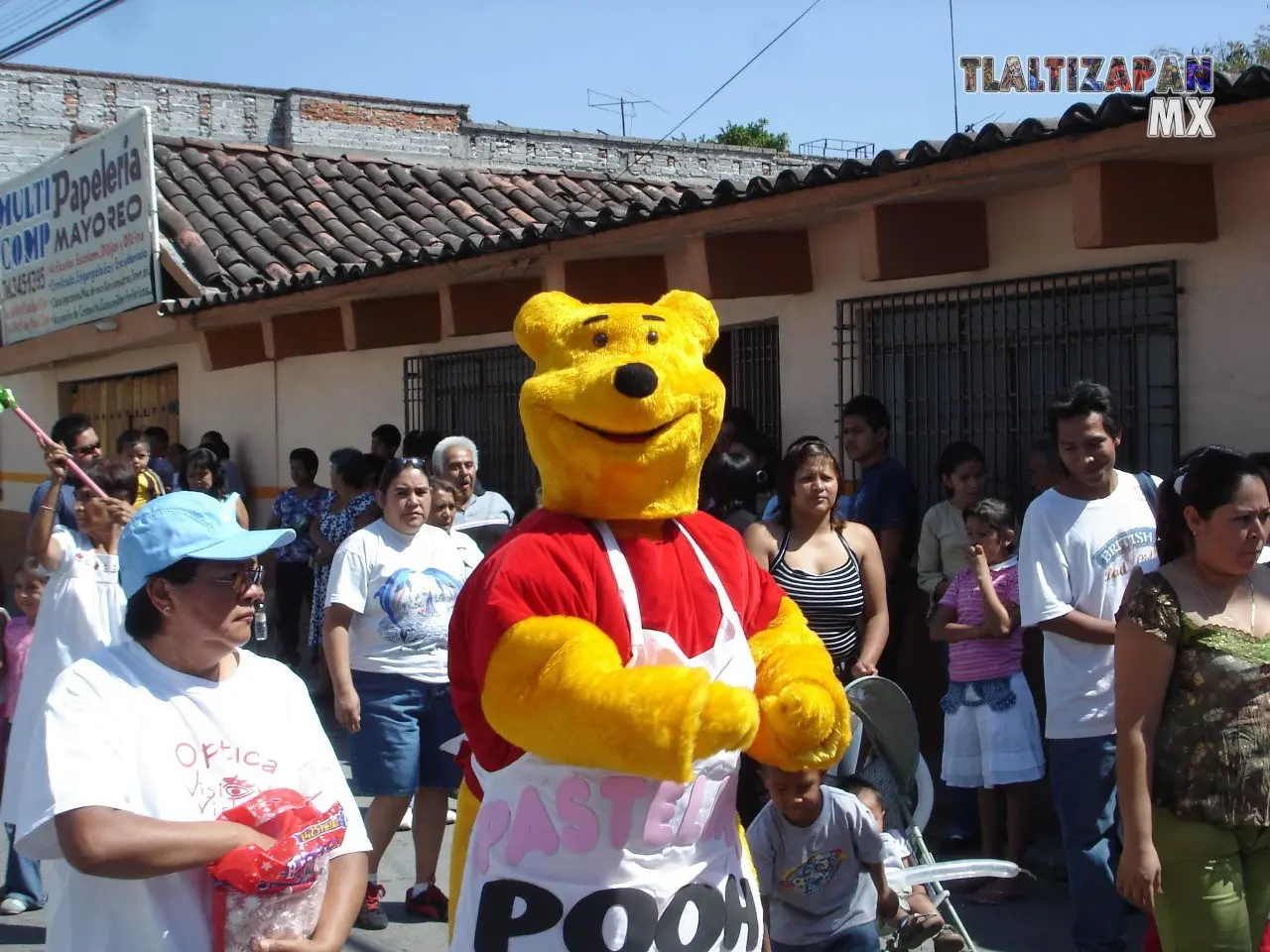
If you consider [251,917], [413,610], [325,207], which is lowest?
[251,917]

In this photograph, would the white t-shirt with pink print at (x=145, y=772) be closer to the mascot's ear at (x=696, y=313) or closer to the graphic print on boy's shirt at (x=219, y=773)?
the graphic print on boy's shirt at (x=219, y=773)

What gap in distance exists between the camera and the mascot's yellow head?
298 cm

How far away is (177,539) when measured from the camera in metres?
2.71

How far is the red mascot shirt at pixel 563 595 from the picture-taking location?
9.16 ft

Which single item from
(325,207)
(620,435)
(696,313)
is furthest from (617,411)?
(325,207)

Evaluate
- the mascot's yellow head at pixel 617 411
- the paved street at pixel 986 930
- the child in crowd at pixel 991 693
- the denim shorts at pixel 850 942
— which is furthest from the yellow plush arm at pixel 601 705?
the child in crowd at pixel 991 693

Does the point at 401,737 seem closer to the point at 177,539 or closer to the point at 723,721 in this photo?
the point at 177,539

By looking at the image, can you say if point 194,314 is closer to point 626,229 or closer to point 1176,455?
point 626,229

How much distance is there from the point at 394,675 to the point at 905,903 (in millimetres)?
2125

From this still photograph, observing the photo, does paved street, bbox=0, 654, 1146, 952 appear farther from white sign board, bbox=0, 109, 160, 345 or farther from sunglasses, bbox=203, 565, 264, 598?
white sign board, bbox=0, 109, 160, 345

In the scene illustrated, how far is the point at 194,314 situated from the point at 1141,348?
7.94 meters

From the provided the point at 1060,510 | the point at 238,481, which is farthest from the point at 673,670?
the point at 238,481

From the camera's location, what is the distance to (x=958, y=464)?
6539mm

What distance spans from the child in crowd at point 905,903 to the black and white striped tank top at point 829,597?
103 cm
